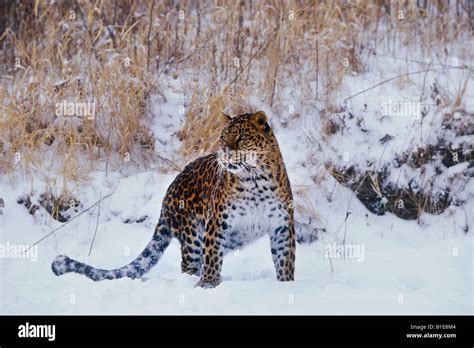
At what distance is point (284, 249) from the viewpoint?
22.6 feet

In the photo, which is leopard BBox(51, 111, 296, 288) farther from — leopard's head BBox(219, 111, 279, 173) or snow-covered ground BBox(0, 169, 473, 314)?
snow-covered ground BBox(0, 169, 473, 314)

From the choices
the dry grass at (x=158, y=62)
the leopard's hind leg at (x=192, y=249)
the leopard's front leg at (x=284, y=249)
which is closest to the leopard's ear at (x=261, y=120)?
the leopard's front leg at (x=284, y=249)

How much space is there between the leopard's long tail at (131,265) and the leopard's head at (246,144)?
3.67ft

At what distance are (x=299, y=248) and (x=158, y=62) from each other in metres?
3.31

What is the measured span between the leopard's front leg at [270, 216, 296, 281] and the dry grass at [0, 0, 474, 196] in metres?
2.45

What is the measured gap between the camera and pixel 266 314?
5.98 metres

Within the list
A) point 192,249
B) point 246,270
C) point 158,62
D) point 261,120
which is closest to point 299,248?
point 246,270

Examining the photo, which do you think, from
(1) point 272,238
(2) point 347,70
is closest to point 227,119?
(1) point 272,238

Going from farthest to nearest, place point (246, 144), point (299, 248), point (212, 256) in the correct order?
point (299, 248) < point (212, 256) < point (246, 144)

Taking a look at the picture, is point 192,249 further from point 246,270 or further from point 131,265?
point 246,270

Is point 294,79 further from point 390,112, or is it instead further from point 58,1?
point 58,1

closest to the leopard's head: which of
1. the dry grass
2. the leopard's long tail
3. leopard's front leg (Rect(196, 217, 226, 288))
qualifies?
leopard's front leg (Rect(196, 217, 226, 288))
